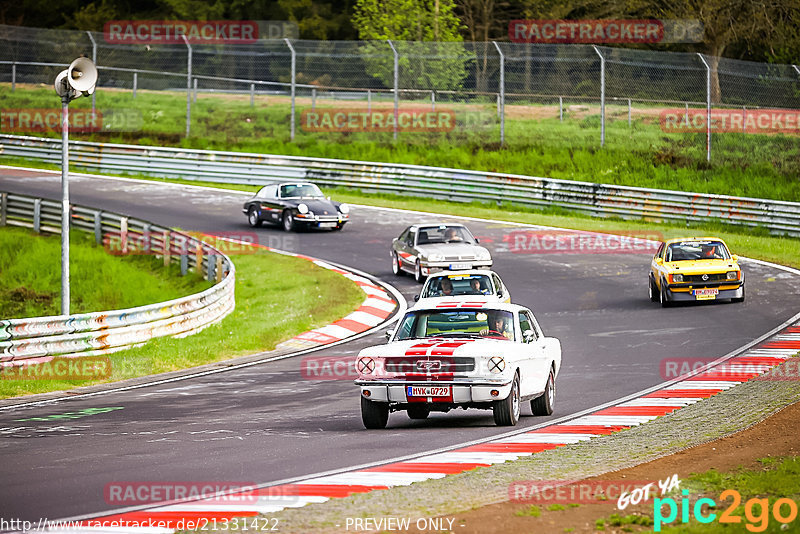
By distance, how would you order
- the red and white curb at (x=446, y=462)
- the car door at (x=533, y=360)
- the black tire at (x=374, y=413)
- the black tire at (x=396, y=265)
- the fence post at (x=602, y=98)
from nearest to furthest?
the red and white curb at (x=446, y=462) → the black tire at (x=374, y=413) → the car door at (x=533, y=360) → the black tire at (x=396, y=265) → the fence post at (x=602, y=98)

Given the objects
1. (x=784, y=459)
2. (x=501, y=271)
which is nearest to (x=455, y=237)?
(x=501, y=271)

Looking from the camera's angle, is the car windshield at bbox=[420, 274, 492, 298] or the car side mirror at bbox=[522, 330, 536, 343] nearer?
the car side mirror at bbox=[522, 330, 536, 343]

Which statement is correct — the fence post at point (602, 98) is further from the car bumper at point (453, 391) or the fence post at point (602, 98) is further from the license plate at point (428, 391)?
the license plate at point (428, 391)

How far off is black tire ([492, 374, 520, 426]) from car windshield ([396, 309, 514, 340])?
757 mm

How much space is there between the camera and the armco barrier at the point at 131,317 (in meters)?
17.0

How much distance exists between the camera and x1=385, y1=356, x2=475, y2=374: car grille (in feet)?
→ 38.5

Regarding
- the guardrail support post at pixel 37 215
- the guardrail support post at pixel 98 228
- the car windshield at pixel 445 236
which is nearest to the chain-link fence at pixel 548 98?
the guardrail support post at pixel 37 215

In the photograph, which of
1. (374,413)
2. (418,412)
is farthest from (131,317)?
(374,413)

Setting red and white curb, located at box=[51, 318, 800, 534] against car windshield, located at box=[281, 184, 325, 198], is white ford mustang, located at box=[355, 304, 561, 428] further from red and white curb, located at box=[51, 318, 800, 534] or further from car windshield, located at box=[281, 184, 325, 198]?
car windshield, located at box=[281, 184, 325, 198]

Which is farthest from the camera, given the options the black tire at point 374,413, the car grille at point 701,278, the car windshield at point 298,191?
the car windshield at point 298,191

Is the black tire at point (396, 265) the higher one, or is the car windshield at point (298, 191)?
the car windshield at point (298, 191)

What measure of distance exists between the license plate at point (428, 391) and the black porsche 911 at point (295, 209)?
20268 millimetres

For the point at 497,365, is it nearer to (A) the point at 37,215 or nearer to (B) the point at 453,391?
(B) the point at 453,391

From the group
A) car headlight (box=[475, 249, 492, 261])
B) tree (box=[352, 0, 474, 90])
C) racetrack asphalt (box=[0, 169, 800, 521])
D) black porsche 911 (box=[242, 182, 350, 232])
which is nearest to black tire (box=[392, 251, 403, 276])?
racetrack asphalt (box=[0, 169, 800, 521])
